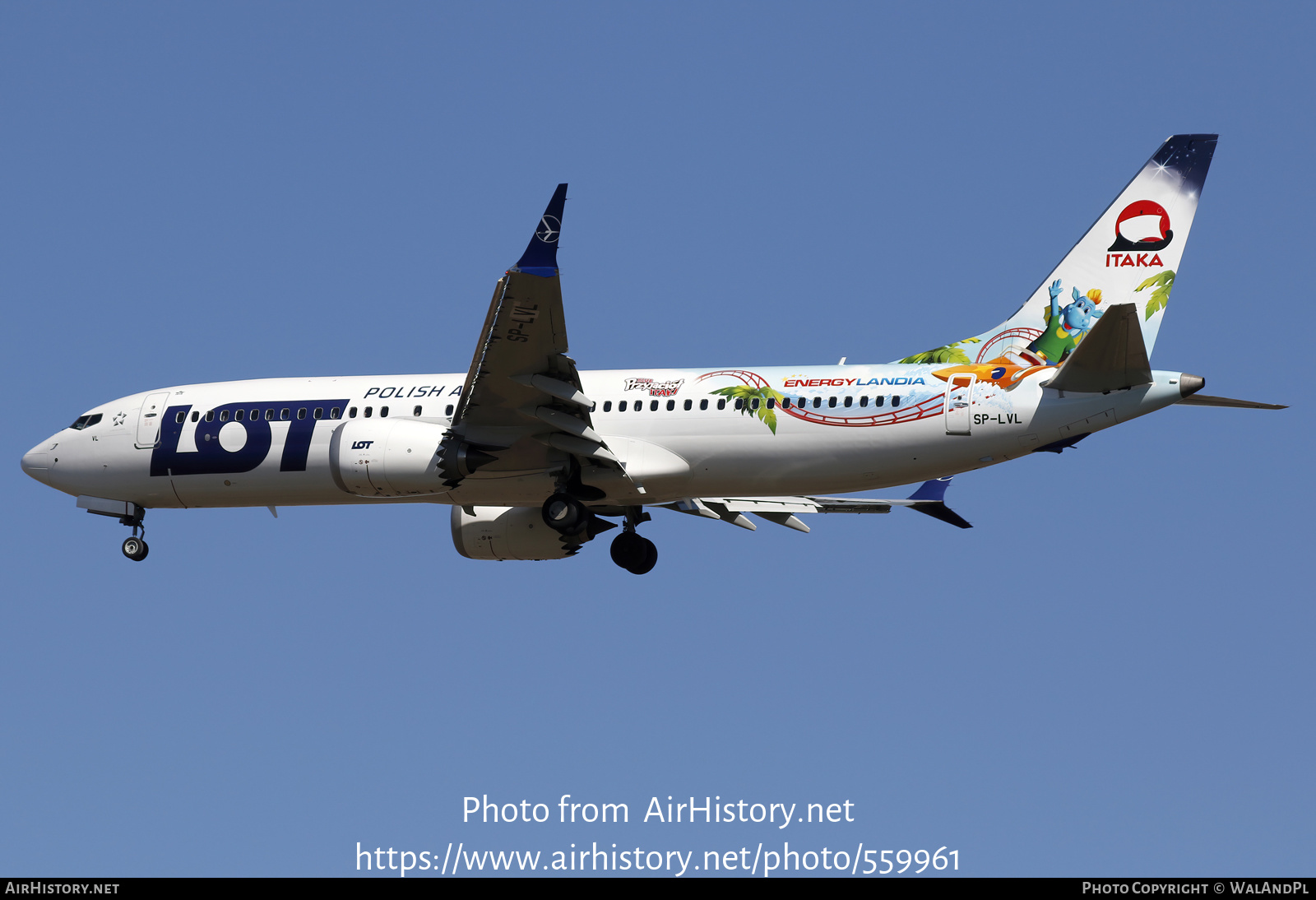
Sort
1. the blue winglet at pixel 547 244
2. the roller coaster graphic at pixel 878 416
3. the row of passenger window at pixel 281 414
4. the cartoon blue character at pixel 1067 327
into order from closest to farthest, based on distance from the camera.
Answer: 1. the blue winglet at pixel 547 244
2. the roller coaster graphic at pixel 878 416
3. the cartoon blue character at pixel 1067 327
4. the row of passenger window at pixel 281 414

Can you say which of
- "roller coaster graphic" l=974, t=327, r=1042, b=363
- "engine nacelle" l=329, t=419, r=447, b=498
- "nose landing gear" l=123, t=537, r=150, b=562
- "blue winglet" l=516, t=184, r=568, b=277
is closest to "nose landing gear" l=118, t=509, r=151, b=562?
"nose landing gear" l=123, t=537, r=150, b=562

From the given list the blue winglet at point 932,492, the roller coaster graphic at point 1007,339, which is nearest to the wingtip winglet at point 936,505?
the blue winglet at point 932,492

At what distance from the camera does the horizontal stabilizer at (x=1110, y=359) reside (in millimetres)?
25375

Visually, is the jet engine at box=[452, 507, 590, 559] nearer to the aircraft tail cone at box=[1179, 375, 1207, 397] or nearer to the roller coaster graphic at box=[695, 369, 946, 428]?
the roller coaster graphic at box=[695, 369, 946, 428]

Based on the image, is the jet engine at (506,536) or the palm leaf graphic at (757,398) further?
the jet engine at (506,536)

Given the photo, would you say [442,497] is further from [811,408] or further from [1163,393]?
[1163,393]

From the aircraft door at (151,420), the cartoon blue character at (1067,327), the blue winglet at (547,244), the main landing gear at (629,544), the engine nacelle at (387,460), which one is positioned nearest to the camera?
the blue winglet at (547,244)

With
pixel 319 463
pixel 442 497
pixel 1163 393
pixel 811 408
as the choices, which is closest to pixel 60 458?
pixel 319 463

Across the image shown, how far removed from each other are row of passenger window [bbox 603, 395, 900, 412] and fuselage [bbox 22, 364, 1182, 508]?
0.08 feet

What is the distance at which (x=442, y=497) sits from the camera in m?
30.4

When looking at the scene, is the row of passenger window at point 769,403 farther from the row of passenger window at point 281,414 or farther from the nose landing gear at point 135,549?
the nose landing gear at point 135,549

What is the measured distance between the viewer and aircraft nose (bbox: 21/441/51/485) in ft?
108

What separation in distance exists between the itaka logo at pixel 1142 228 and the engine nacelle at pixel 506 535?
12.2 m

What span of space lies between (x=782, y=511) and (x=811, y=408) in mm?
6036
